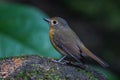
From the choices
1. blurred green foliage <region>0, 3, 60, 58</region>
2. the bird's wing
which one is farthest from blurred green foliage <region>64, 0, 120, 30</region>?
the bird's wing

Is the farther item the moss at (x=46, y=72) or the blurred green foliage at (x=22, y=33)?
the blurred green foliage at (x=22, y=33)

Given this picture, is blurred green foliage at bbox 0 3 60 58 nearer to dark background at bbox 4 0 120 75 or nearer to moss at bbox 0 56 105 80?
moss at bbox 0 56 105 80

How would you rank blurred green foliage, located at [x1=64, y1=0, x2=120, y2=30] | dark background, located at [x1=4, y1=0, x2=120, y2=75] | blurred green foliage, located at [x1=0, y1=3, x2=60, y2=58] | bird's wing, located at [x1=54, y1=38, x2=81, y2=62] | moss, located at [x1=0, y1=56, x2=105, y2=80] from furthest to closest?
dark background, located at [x1=4, y1=0, x2=120, y2=75] → blurred green foliage, located at [x1=64, y1=0, x2=120, y2=30] → blurred green foliage, located at [x1=0, y1=3, x2=60, y2=58] → bird's wing, located at [x1=54, y1=38, x2=81, y2=62] → moss, located at [x1=0, y1=56, x2=105, y2=80]

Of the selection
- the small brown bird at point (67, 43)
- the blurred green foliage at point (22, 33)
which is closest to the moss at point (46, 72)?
the small brown bird at point (67, 43)

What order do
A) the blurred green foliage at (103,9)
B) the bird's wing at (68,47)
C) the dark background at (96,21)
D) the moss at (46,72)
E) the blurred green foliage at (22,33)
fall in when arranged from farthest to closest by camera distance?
1. the dark background at (96,21)
2. the blurred green foliage at (103,9)
3. the blurred green foliage at (22,33)
4. the bird's wing at (68,47)
5. the moss at (46,72)

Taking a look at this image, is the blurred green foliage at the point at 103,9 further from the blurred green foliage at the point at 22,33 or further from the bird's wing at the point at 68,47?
the bird's wing at the point at 68,47

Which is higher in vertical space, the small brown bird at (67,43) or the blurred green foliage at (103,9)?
the blurred green foliage at (103,9)

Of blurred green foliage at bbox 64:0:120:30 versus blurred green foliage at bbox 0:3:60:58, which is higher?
blurred green foliage at bbox 64:0:120:30

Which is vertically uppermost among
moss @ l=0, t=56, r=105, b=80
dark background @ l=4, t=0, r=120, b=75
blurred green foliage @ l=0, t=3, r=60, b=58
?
dark background @ l=4, t=0, r=120, b=75
